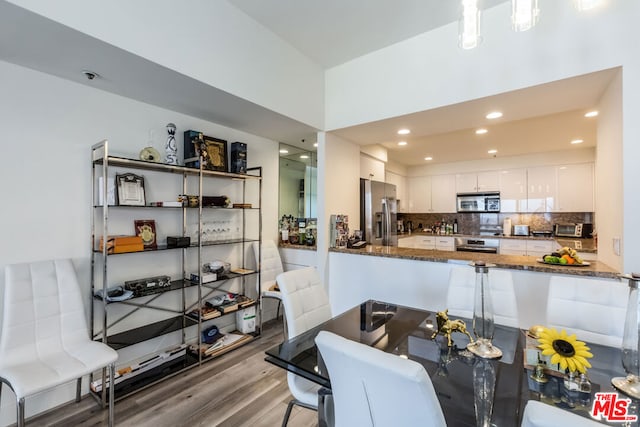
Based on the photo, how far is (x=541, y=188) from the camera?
5.12 m

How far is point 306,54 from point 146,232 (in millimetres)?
2334

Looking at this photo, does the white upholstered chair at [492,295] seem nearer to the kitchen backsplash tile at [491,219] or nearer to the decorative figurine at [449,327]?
the decorative figurine at [449,327]

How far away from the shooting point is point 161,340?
2.70 meters

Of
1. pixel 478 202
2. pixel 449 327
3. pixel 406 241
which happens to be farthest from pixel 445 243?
pixel 449 327

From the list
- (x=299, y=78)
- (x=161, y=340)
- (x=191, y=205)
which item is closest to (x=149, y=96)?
(x=191, y=205)

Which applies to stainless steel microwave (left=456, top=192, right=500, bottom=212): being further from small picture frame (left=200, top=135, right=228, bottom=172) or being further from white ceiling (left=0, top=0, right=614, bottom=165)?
small picture frame (left=200, top=135, right=228, bottom=172)

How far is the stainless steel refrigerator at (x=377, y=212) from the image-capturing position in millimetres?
3953

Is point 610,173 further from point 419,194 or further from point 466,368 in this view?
point 419,194

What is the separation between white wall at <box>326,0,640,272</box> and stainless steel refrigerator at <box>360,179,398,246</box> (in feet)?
3.95

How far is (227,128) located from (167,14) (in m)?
1.37

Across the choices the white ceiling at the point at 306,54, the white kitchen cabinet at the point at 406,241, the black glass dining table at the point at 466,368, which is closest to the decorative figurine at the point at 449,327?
the black glass dining table at the point at 466,368

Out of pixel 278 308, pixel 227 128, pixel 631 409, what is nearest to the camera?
pixel 631 409

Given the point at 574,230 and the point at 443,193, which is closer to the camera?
the point at 574,230

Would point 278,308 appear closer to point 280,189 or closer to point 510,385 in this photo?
point 280,189
